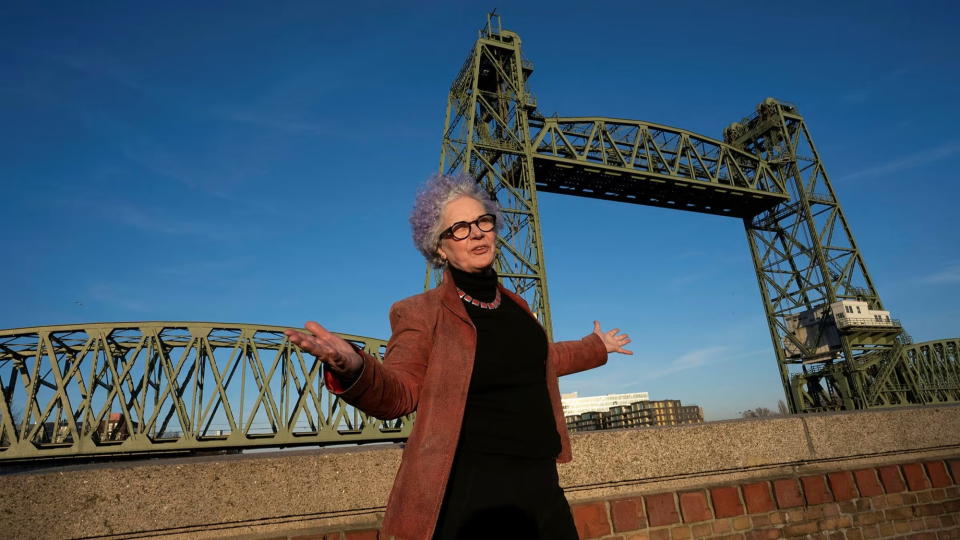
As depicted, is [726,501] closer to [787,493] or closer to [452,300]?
[787,493]

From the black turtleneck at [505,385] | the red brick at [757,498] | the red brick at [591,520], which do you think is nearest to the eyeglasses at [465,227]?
the black turtleneck at [505,385]

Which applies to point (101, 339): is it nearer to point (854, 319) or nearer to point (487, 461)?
point (487, 461)

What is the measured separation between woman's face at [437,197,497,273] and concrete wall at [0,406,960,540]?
100 cm

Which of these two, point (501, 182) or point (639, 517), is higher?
point (501, 182)

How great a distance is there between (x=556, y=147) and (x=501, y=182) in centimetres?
507

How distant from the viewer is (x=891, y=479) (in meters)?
3.15

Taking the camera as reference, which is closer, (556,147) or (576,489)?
(576,489)

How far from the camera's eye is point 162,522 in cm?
197

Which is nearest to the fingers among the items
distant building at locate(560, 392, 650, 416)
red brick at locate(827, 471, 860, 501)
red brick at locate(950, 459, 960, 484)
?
red brick at locate(827, 471, 860, 501)

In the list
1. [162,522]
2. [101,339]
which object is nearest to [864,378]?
[162,522]

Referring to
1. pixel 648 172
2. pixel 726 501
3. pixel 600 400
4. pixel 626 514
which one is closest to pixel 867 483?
pixel 726 501

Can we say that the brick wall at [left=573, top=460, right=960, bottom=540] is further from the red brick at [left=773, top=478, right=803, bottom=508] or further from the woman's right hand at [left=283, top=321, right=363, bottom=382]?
the woman's right hand at [left=283, top=321, right=363, bottom=382]

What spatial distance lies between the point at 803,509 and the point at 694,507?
28.4 inches

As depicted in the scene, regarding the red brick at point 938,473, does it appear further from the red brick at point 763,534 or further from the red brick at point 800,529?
the red brick at point 763,534
